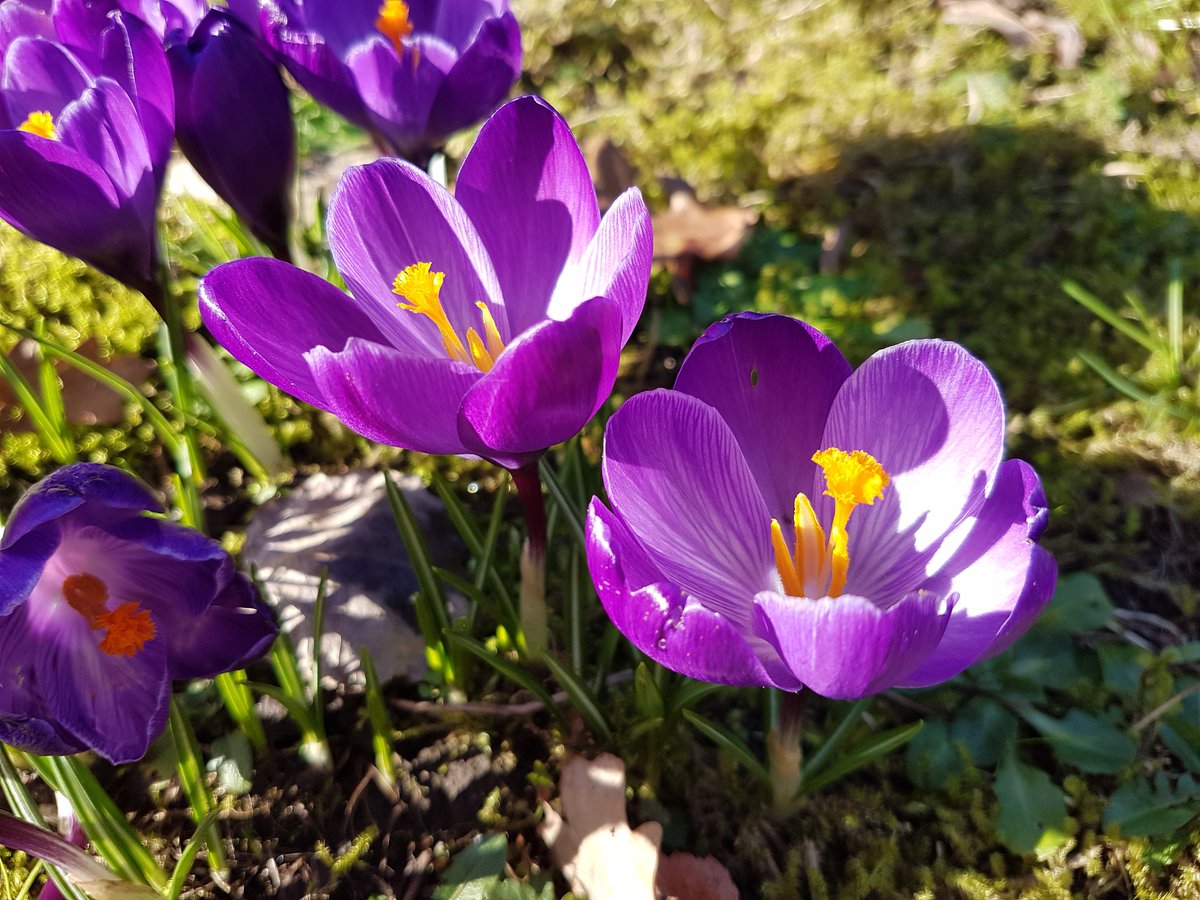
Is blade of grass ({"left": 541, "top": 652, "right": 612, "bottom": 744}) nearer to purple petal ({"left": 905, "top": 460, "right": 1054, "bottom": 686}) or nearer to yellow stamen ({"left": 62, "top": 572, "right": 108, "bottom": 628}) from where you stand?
purple petal ({"left": 905, "top": 460, "right": 1054, "bottom": 686})

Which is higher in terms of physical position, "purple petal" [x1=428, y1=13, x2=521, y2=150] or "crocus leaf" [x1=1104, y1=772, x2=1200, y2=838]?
"purple petal" [x1=428, y1=13, x2=521, y2=150]

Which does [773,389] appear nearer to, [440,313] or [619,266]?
[619,266]

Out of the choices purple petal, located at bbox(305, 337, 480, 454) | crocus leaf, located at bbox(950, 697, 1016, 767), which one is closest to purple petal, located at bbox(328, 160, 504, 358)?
purple petal, located at bbox(305, 337, 480, 454)

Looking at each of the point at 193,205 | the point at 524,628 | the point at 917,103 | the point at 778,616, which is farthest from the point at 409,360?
the point at 917,103

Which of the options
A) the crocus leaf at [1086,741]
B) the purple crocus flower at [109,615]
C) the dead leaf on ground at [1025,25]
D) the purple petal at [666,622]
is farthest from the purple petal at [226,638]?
the dead leaf on ground at [1025,25]

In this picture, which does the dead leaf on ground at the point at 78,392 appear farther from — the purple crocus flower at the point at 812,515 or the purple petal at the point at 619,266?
the purple crocus flower at the point at 812,515

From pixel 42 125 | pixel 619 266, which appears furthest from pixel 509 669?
pixel 42 125
